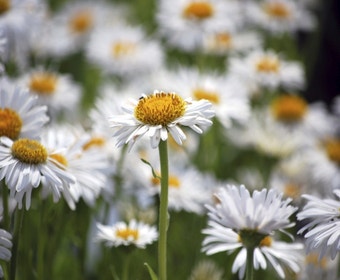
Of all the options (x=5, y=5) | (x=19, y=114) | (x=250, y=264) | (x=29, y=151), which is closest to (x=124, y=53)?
(x=5, y=5)

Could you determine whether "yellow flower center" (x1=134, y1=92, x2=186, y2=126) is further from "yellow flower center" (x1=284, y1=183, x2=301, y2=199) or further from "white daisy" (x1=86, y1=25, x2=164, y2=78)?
"white daisy" (x1=86, y1=25, x2=164, y2=78)

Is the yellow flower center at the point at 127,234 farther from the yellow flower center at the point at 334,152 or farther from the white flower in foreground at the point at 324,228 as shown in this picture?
the yellow flower center at the point at 334,152

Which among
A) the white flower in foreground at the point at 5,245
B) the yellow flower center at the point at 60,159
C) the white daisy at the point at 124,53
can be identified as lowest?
the white flower in foreground at the point at 5,245

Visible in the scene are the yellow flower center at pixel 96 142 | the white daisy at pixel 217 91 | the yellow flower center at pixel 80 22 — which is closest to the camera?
the yellow flower center at pixel 96 142

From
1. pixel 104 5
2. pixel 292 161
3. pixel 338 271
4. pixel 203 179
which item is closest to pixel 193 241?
pixel 203 179

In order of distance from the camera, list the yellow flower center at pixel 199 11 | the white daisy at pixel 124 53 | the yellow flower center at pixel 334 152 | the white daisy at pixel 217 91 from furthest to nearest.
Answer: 1. the white daisy at pixel 124 53
2. the yellow flower center at pixel 199 11
3. the yellow flower center at pixel 334 152
4. the white daisy at pixel 217 91

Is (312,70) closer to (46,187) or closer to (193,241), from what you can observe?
(193,241)

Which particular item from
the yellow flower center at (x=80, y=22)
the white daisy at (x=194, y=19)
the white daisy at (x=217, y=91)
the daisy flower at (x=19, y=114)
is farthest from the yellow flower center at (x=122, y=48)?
the daisy flower at (x=19, y=114)
